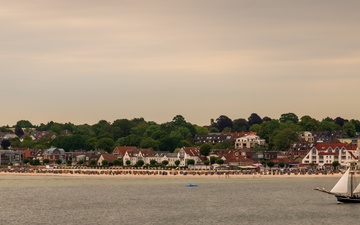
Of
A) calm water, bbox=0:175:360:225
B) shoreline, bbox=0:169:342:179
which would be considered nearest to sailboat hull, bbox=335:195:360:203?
calm water, bbox=0:175:360:225

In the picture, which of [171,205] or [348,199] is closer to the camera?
[348,199]

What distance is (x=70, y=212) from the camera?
9750cm

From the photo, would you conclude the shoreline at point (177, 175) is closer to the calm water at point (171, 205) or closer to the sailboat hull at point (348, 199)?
the calm water at point (171, 205)

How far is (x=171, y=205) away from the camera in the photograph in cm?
10606

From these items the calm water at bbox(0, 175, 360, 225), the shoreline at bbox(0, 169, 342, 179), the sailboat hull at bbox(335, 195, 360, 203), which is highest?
the shoreline at bbox(0, 169, 342, 179)

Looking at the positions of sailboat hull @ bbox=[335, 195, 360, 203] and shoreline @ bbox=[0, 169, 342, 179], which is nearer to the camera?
sailboat hull @ bbox=[335, 195, 360, 203]

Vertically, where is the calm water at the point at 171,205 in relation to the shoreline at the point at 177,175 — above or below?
below

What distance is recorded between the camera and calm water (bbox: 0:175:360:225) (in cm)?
8938

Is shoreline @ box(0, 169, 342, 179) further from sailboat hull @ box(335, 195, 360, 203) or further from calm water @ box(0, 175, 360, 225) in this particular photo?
sailboat hull @ box(335, 195, 360, 203)

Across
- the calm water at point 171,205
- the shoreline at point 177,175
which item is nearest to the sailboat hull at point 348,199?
the calm water at point 171,205

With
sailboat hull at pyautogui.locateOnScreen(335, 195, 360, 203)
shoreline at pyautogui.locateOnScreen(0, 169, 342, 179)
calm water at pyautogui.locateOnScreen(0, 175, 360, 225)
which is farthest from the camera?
shoreline at pyautogui.locateOnScreen(0, 169, 342, 179)

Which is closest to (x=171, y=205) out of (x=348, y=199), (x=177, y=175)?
(x=348, y=199)

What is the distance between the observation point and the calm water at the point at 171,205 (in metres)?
89.4

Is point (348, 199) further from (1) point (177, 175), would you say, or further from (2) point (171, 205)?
(1) point (177, 175)
